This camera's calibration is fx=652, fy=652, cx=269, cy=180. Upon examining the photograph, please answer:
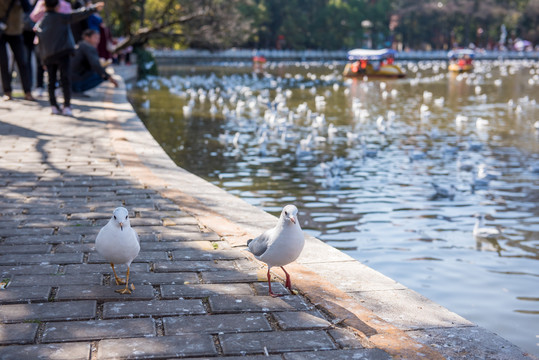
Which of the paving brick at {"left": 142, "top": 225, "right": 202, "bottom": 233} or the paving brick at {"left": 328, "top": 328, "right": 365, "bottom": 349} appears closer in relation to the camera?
the paving brick at {"left": 328, "top": 328, "right": 365, "bottom": 349}

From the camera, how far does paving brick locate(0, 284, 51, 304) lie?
3.23 metres

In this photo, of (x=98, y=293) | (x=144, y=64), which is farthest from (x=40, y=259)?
(x=144, y=64)

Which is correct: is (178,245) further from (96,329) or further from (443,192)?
(443,192)

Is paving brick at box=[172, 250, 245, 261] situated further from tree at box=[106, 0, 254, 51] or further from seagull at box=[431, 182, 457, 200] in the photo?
tree at box=[106, 0, 254, 51]

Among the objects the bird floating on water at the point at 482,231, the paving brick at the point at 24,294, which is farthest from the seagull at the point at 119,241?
the bird floating on water at the point at 482,231

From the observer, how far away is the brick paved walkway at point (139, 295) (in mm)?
2785

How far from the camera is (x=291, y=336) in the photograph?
292 centimetres

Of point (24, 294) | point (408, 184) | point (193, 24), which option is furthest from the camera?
point (193, 24)

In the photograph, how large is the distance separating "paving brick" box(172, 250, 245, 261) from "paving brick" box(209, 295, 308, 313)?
25.5 inches

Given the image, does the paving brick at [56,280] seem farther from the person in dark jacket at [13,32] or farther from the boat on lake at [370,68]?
the boat on lake at [370,68]

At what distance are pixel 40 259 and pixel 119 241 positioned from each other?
0.85 meters

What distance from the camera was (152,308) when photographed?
3.19 meters

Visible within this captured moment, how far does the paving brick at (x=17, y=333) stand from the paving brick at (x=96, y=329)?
57 millimetres

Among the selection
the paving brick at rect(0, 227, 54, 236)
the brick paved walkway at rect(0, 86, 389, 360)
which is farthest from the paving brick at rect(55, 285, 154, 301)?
the paving brick at rect(0, 227, 54, 236)
